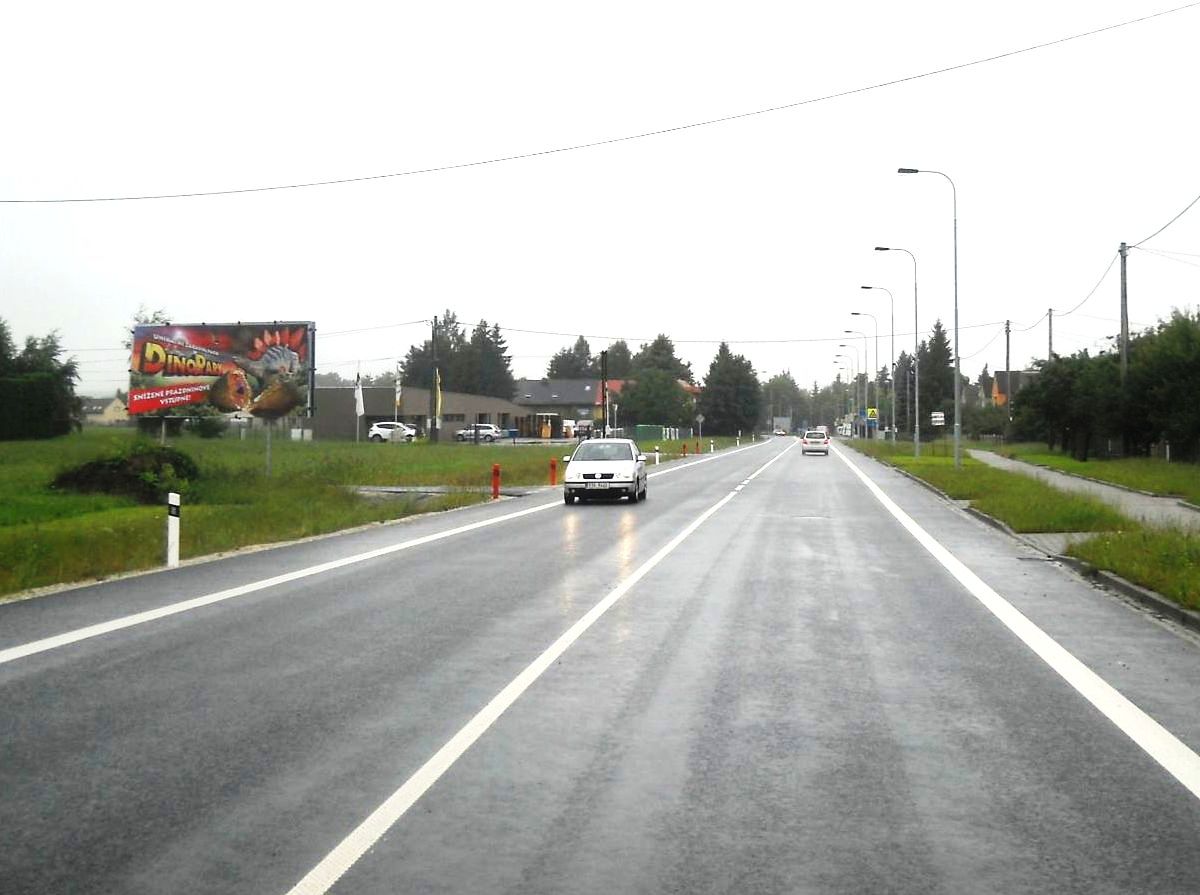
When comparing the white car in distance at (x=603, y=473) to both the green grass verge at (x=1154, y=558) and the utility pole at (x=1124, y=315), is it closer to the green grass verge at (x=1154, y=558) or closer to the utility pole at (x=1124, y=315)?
the green grass verge at (x=1154, y=558)

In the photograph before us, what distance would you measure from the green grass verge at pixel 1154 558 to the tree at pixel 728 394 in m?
130

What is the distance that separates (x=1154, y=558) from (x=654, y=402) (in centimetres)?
11180

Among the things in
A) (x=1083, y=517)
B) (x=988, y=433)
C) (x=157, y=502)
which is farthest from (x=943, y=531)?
→ (x=988, y=433)

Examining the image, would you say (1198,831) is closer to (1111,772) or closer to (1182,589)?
(1111,772)

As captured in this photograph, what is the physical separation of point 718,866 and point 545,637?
5449mm

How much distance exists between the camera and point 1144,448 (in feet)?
171

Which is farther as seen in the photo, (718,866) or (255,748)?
(255,748)

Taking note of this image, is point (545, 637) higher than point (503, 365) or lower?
lower

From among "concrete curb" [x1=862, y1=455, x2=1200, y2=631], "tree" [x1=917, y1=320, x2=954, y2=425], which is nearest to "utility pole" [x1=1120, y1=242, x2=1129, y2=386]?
"concrete curb" [x1=862, y1=455, x2=1200, y2=631]

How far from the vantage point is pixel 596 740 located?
6.86m

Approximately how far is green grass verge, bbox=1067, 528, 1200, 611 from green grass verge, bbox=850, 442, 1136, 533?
9.82ft

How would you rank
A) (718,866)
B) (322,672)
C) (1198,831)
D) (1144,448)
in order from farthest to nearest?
(1144,448) → (322,672) → (1198,831) → (718,866)

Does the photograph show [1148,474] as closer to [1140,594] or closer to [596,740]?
[1140,594]

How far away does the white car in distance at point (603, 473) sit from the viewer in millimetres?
29016
